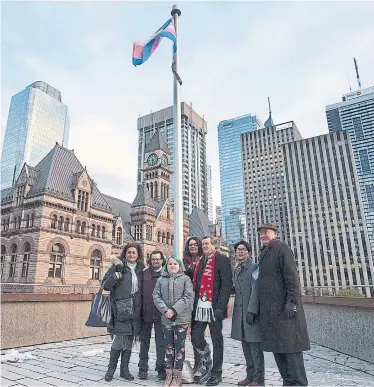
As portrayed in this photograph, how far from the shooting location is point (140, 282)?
22.6 feet

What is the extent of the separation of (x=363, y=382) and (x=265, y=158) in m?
137

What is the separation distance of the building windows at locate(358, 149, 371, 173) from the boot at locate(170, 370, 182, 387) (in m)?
191

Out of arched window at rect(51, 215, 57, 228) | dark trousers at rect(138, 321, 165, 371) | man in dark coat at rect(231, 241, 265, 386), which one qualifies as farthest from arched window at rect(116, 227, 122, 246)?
man in dark coat at rect(231, 241, 265, 386)

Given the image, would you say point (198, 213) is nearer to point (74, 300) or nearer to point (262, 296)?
point (74, 300)

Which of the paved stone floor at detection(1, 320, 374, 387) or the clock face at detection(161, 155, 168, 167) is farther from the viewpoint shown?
the clock face at detection(161, 155, 168, 167)

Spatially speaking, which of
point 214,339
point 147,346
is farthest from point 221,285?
point 147,346

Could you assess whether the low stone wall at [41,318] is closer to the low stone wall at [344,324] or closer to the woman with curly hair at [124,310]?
the woman with curly hair at [124,310]

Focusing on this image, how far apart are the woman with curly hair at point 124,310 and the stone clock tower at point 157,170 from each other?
4775 centimetres

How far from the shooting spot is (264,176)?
138 metres

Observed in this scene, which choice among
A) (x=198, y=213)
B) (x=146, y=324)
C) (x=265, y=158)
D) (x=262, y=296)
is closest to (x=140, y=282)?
(x=146, y=324)

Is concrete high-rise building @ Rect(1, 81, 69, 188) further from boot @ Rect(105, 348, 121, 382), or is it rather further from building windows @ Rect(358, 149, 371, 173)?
building windows @ Rect(358, 149, 371, 173)

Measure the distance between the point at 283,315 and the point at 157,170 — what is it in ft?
171

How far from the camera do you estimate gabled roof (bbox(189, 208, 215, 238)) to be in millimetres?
57375

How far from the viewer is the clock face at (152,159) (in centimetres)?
5767
